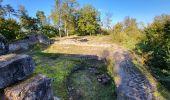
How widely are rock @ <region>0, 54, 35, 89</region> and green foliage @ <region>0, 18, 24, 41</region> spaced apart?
909 inches

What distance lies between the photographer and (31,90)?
7.68 metres

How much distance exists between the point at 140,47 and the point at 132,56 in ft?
6.32

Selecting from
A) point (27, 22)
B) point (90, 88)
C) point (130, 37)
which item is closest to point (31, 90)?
point (90, 88)

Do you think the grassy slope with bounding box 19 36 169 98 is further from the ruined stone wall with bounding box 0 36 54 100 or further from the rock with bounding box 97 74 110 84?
the ruined stone wall with bounding box 0 36 54 100

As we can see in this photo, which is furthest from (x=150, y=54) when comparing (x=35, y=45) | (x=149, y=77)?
(x=35, y=45)

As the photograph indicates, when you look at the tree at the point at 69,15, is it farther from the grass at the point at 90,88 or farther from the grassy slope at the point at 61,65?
the grass at the point at 90,88

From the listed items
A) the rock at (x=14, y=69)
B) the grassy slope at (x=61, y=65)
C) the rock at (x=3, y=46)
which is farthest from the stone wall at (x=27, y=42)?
the rock at (x=14, y=69)

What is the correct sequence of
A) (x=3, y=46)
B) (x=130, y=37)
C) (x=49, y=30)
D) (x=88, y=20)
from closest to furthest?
1. (x=3, y=46)
2. (x=130, y=37)
3. (x=88, y=20)
4. (x=49, y=30)

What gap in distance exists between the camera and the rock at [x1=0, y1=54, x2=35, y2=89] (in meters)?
7.42

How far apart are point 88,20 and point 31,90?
36770mm

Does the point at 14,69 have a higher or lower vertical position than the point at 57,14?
lower

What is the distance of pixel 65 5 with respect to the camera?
1684 inches

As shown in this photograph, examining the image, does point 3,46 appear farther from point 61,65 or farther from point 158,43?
point 158,43

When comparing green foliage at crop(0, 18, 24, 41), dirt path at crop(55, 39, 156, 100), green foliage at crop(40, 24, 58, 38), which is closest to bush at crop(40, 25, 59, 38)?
green foliage at crop(40, 24, 58, 38)
